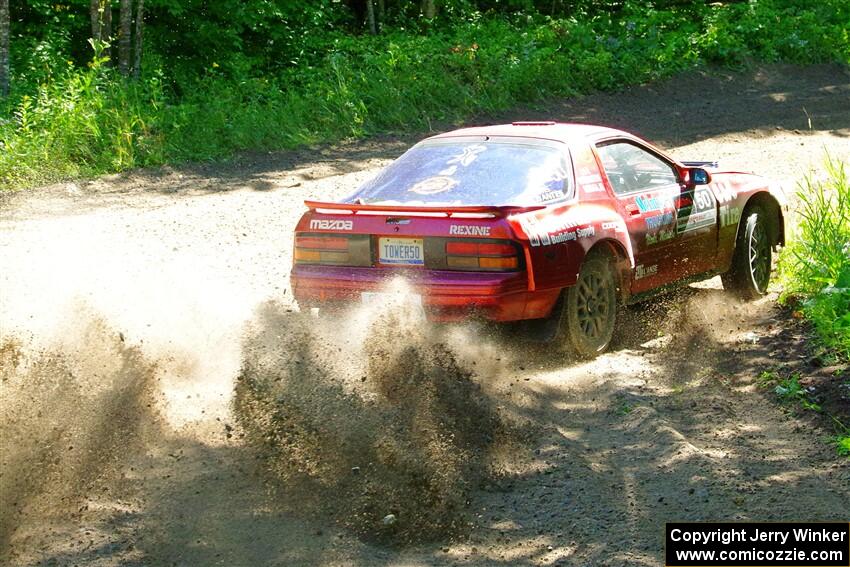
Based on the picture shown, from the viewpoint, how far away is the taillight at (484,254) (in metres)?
6.64

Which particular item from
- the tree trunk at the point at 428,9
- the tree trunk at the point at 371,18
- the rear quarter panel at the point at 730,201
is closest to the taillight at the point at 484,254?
the rear quarter panel at the point at 730,201

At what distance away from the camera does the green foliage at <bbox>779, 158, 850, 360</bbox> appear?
727 centimetres

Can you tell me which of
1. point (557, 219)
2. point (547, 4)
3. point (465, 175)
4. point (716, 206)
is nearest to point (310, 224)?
point (465, 175)

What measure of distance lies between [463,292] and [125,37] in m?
12.4

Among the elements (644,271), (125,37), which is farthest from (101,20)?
(644,271)

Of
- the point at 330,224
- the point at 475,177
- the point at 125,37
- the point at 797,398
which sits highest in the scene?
the point at 125,37

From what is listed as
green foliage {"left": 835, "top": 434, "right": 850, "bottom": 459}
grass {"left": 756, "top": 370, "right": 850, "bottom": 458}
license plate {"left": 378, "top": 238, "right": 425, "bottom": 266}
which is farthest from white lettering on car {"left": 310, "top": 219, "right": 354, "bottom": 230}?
green foliage {"left": 835, "top": 434, "right": 850, "bottom": 459}

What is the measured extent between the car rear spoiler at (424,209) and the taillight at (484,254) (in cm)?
17

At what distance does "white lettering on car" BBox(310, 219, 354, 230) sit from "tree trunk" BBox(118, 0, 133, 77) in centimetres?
1119

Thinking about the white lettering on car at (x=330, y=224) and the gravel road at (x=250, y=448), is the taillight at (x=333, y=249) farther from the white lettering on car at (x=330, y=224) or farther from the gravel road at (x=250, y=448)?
the gravel road at (x=250, y=448)

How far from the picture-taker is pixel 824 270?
8141mm

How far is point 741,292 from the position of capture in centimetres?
904

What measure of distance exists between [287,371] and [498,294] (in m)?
1.29

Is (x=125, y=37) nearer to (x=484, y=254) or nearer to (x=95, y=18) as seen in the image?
(x=95, y=18)
